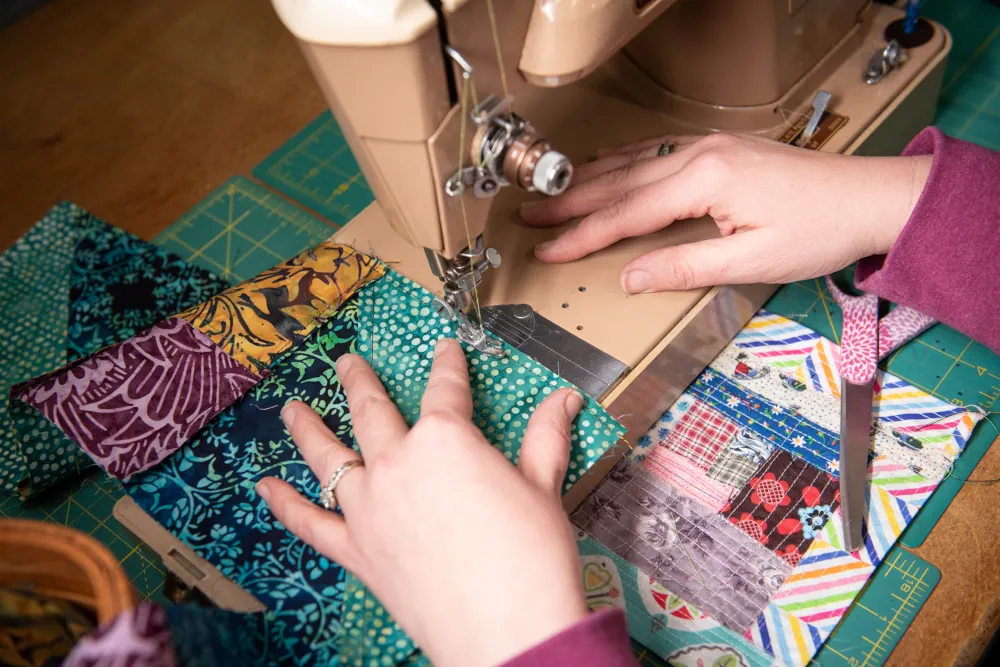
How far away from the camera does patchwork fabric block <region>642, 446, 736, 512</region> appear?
4.43 feet

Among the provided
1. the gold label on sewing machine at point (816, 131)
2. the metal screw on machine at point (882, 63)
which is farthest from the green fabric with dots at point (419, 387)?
the metal screw on machine at point (882, 63)

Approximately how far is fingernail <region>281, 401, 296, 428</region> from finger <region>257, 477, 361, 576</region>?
0.29 feet

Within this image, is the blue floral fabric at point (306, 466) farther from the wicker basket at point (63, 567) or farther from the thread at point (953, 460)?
the thread at point (953, 460)

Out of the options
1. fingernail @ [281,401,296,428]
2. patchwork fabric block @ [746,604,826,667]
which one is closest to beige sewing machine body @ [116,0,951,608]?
fingernail @ [281,401,296,428]

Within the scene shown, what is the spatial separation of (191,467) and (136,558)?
33 centimetres

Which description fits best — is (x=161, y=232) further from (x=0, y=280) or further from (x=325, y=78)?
(x=325, y=78)

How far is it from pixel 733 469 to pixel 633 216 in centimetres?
45

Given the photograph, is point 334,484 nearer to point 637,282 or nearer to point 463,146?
point 463,146

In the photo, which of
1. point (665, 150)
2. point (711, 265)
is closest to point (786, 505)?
point (711, 265)

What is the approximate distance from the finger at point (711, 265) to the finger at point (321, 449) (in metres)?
0.53

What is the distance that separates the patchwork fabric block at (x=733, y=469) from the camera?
1365mm

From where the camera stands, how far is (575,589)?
0.90 meters

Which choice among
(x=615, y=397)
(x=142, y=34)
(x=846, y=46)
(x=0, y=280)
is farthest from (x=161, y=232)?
(x=846, y=46)

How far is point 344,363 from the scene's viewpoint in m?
1.25
